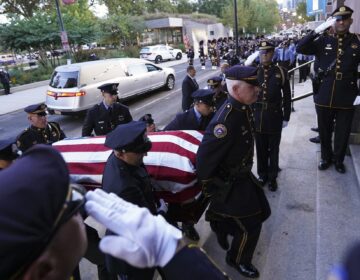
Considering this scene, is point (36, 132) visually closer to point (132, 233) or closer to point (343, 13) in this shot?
point (132, 233)

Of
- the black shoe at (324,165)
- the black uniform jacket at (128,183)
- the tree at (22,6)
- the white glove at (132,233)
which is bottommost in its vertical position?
the black shoe at (324,165)

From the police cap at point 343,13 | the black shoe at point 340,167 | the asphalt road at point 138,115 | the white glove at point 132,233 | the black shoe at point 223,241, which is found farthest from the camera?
the asphalt road at point 138,115

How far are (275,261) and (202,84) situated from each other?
36.8 feet

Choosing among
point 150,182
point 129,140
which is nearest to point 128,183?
point 129,140

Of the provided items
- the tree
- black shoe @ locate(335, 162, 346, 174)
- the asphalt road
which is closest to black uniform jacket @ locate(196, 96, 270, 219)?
black shoe @ locate(335, 162, 346, 174)

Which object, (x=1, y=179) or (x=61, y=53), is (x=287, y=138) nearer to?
(x=1, y=179)

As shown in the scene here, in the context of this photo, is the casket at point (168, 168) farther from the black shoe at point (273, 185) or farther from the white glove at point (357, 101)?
the white glove at point (357, 101)

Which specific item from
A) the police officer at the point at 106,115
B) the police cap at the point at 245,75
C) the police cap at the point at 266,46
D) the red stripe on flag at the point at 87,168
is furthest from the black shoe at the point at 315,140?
the red stripe on flag at the point at 87,168

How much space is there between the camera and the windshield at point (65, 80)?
30.0 ft

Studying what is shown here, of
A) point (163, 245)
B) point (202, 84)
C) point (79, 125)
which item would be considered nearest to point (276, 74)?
point (163, 245)

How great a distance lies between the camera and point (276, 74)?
407cm

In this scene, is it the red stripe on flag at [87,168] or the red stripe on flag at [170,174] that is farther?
the red stripe on flag at [87,168]

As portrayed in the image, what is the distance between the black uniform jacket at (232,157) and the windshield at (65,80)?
729 cm

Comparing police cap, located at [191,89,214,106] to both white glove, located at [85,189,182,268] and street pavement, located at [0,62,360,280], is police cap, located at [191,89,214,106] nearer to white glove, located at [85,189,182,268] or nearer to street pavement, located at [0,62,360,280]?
street pavement, located at [0,62,360,280]
